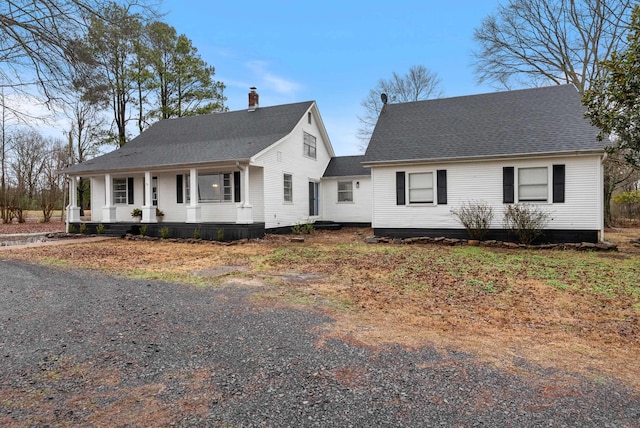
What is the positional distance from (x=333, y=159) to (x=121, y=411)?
61.8 ft

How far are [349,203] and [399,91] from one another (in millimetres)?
16423

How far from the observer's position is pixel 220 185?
15.0 m

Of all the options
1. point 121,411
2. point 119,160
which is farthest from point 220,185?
point 121,411

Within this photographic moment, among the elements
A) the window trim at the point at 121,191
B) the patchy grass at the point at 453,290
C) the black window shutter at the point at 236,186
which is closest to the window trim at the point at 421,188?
the patchy grass at the point at 453,290

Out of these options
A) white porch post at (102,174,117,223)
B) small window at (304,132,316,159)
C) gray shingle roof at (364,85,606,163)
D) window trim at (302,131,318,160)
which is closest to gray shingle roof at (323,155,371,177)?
window trim at (302,131,318,160)

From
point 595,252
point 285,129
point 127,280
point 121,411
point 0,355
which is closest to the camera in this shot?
point 121,411

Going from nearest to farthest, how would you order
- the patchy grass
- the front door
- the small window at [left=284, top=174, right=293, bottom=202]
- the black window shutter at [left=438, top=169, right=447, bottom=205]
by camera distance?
1. the patchy grass
2. the black window shutter at [left=438, top=169, right=447, bottom=205]
3. the small window at [left=284, top=174, right=293, bottom=202]
4. the front door

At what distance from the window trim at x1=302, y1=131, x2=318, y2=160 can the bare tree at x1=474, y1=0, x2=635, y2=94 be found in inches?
446

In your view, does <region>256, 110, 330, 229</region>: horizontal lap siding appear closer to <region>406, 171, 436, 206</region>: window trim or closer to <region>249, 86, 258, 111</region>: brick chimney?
<region>249, 86, 258, 111</region>: brick chimney

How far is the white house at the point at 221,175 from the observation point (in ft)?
46.2

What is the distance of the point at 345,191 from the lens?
746 inches

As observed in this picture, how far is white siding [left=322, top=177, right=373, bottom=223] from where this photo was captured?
60.4 ft

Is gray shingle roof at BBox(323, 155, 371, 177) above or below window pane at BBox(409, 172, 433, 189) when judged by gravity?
above

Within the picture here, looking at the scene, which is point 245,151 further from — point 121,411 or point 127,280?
point 121,411
